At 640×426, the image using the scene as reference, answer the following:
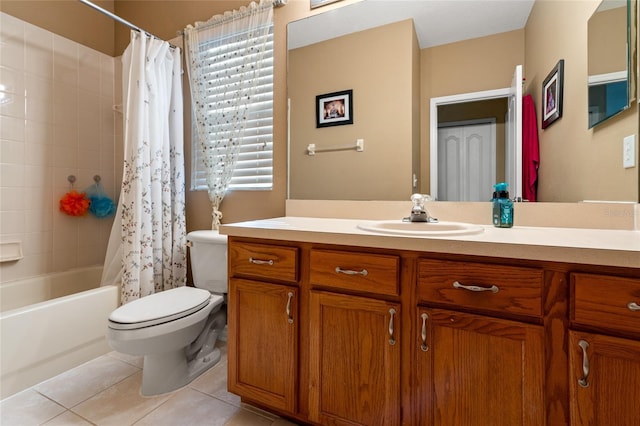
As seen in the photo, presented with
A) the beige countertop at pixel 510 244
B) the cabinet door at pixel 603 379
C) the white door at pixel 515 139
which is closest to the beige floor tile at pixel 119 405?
the beige countertop at pixel 510 244

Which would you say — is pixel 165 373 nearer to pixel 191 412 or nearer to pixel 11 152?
pixel 191 412

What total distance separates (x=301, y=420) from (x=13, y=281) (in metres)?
2.07

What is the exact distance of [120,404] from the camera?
4.57ft

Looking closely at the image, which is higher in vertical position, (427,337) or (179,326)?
(427,337)

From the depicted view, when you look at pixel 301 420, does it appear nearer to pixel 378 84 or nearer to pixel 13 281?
pixel 378 84

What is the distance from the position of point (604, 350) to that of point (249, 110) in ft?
6.45

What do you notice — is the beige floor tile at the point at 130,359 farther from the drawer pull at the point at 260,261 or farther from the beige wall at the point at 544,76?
the beige wall at the point at 544,76

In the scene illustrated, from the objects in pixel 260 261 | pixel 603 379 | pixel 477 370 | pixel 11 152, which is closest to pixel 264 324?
pixel 260 261

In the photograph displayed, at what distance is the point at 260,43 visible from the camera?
1907mm

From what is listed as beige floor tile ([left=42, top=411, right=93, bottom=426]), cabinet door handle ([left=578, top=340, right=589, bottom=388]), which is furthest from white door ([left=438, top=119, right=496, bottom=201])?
beige floor tile ([left=42, top=411, right=93, bottom=426])

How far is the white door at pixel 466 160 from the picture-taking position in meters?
1.34

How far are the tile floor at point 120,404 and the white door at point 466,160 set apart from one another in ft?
4.18

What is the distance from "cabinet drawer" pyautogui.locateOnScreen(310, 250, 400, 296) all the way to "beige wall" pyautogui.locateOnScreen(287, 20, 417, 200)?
580 mm

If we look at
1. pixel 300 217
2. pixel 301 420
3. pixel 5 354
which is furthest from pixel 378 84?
pixel 5 354
